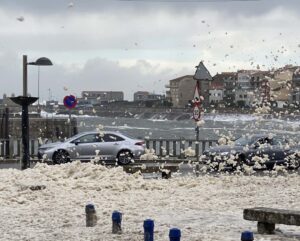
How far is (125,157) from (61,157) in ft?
8.62

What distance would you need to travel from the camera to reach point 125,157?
2822cm

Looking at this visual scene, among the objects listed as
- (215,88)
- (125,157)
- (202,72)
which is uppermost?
(215,88)

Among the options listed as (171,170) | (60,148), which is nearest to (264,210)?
(171,170)

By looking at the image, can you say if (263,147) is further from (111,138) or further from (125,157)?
(111,138)

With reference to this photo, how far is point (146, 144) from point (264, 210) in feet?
70.7

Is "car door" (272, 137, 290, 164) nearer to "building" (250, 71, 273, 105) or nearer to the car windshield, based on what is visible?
the car windshield

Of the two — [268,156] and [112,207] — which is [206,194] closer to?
[112,207]

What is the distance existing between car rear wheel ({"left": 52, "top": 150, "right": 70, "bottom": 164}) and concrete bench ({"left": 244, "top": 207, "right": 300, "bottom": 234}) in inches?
727

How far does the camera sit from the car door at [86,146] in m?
27.9

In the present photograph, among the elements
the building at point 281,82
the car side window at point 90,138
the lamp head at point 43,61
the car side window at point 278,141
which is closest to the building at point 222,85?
the building at point 281,82

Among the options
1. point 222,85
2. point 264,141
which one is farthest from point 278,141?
point 222,85

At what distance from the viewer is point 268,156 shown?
25406mm

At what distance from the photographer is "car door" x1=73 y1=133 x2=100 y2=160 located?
1100 inches

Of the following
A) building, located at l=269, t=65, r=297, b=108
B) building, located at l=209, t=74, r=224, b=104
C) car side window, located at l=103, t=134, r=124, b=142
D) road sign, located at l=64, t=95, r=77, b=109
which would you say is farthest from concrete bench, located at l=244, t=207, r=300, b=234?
road sign, located at l=64, t=95, r=77, b=109
